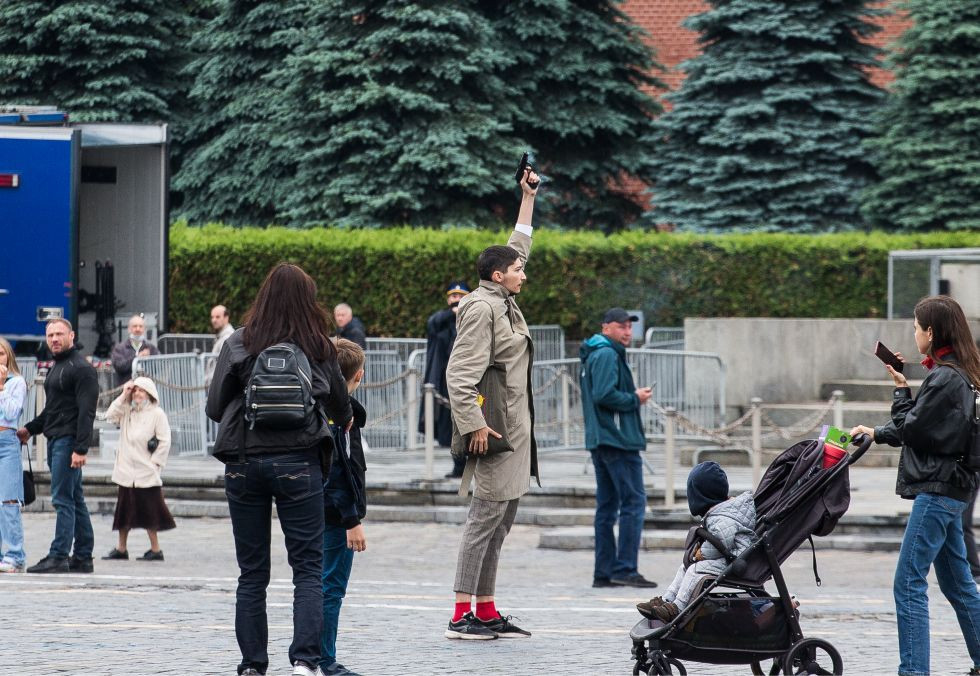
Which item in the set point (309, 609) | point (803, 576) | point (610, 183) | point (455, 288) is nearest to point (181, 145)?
point (610, 183)

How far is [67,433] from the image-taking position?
1185cm

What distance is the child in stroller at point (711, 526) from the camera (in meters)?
7.16

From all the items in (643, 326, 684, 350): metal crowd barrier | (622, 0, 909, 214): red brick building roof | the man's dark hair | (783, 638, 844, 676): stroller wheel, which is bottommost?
(783, 638, 844, 676): stroller wheel

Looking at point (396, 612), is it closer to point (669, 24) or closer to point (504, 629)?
point (504, 629)

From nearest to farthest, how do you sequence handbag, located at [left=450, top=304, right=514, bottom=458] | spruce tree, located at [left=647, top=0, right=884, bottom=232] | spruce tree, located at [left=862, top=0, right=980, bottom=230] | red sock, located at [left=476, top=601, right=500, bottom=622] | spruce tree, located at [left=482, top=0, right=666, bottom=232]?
handbag, located at [left=450, top=304, right=514, bottom=458] → red sock, located at [left=476, top=601, right=500, bottom=622] → spruce tree, located at [left=862, top=0, right=980, bottom=230] → spruce tree, located at [left=482, top=0, right=666, bottom=232] → spruce tree, located at [left=647, top=0, right=884, bottom=232]

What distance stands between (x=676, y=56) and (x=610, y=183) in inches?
241

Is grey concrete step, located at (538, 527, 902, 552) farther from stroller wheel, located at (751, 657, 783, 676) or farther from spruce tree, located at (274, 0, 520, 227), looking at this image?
Result: spruce tree, located at (274, 0, 520, 227)

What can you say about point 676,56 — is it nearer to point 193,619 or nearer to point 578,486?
point 578,486

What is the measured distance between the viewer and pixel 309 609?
686 cm

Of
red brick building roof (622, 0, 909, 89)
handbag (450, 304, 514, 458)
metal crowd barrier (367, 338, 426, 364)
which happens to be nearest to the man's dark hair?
handbag (450, 304, 514, 458)

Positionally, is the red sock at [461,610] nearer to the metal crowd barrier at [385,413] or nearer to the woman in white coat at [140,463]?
the woman in white coat at [140,463]

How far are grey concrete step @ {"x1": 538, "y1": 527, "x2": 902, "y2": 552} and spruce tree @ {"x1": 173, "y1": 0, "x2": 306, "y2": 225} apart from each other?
15.2 m

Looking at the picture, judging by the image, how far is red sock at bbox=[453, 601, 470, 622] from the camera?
8727 mm

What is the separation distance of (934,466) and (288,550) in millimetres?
2847
